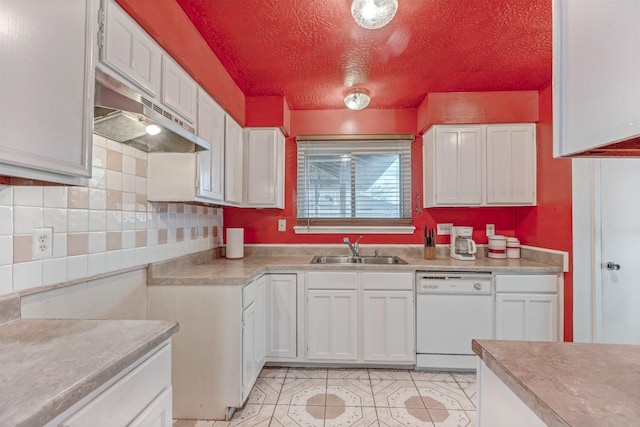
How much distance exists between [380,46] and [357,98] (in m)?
0.62

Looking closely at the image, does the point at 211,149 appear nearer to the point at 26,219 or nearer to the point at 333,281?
the point at 26,219

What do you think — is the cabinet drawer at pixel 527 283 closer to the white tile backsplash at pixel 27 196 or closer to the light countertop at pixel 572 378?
the light countertop at pixel 572 378

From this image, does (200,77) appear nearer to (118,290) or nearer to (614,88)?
(118,290)

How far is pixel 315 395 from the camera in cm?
198

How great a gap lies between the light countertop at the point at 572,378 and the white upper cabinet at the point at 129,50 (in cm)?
162

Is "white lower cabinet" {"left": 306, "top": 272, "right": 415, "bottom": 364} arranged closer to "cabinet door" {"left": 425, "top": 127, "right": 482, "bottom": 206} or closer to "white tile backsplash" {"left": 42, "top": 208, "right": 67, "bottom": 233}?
"cabinet door" {"left": 425, "top": 127, "right": 482, "bottom": 206}

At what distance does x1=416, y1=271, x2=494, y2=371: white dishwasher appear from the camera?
2.23m

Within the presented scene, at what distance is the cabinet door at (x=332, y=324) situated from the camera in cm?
229

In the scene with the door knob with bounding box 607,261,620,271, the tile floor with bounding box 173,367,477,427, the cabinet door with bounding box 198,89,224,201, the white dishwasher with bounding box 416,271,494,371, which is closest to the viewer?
the tile floor with bounding box 173,367,477,427

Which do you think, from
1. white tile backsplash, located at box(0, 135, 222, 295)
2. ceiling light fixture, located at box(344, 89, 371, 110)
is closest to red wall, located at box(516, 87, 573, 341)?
ceiling light fixture, located at box(344, 89, 371, 110)

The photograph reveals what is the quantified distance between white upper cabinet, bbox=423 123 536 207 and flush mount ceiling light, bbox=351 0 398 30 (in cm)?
129

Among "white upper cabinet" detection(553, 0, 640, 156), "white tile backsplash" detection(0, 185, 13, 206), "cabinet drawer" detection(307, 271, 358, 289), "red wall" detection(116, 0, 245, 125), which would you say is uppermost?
"red wall" detection(116, 0, 245, 125)

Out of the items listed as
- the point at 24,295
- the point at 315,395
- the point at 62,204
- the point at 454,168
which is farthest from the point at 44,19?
the point at 454,168

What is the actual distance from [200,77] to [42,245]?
1211 millimetres
